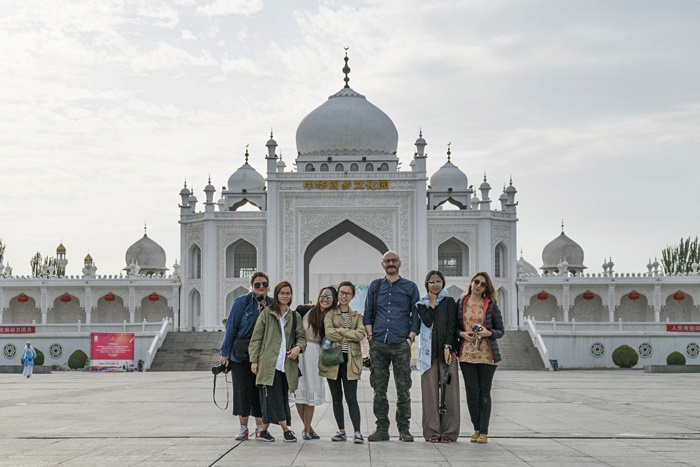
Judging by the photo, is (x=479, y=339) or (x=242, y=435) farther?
(x=479, y=339)

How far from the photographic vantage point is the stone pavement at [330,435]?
294 inches

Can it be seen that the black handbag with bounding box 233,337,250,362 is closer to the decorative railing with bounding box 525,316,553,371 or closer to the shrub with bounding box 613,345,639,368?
the decorative railing with bounding box 525,316,553,371

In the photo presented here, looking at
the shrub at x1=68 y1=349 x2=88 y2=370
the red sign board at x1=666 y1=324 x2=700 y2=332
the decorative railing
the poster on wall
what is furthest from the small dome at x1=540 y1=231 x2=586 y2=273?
the shrub at x1=68 y1=349 x2=88 y2=370

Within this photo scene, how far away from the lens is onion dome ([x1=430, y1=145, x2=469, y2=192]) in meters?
47.2

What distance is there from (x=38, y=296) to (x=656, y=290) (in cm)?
2375

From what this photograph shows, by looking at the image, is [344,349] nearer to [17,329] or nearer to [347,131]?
[17,329]

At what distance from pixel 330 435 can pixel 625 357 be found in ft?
80.4

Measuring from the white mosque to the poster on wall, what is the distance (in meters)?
7.03

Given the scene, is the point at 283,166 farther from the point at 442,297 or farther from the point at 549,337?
Result: the point at 442,297

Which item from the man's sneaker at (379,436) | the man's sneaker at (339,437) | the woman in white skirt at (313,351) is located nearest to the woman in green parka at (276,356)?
the woman in white skirt at (313,351)

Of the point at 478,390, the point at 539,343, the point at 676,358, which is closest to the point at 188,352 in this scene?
the point at 539,343

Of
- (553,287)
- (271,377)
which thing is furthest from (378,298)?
(553,287)

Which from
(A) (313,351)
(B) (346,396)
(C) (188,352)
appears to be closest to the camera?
(B) (346,396)

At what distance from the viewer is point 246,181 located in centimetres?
4659
